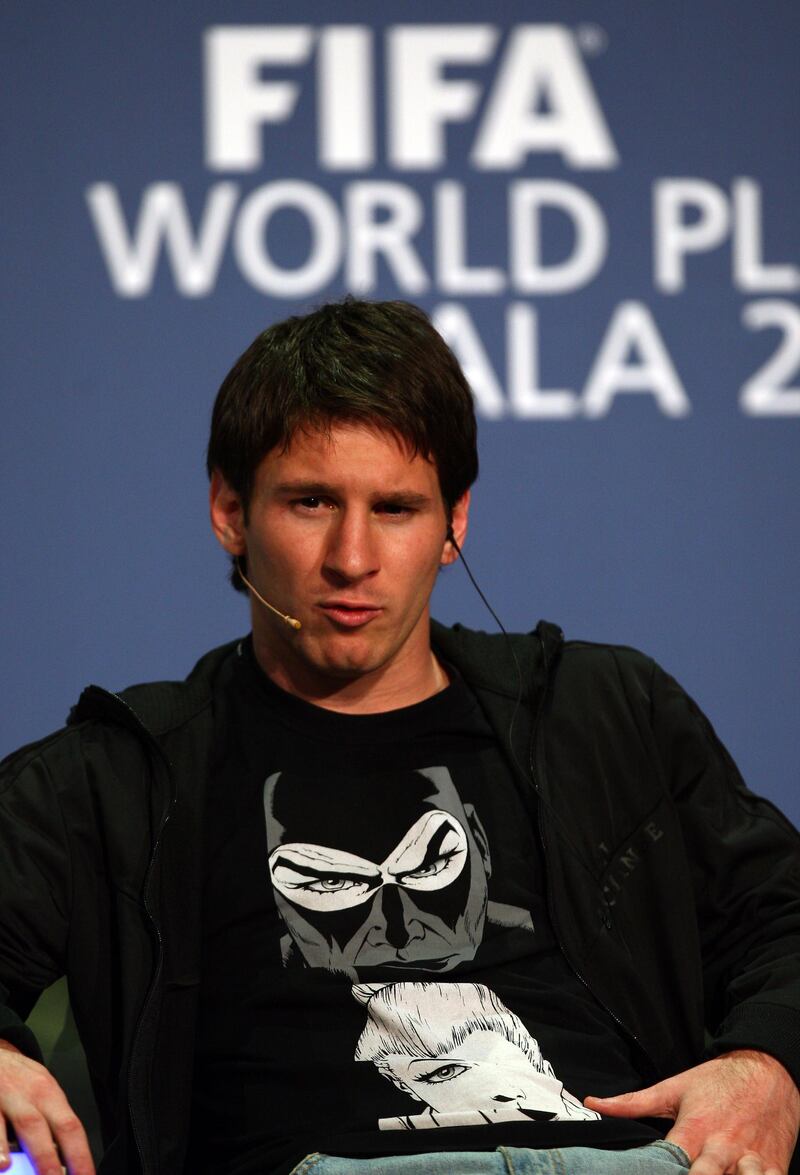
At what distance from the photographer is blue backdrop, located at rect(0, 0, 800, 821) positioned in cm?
246

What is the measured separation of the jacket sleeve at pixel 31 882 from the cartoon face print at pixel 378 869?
0.21m

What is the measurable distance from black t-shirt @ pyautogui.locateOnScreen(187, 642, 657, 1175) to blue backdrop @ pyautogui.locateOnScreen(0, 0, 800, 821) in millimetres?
857

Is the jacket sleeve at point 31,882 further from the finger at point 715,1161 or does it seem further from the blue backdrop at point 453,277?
the blue backdrop at point 453,277

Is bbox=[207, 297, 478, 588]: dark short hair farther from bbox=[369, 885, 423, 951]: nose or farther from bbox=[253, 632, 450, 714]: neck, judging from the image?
bbox=[369, 885, 423, 951]: nose

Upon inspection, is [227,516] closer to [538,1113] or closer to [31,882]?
[31,882]

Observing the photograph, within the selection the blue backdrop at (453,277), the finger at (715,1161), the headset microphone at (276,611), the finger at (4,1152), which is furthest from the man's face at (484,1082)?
the blue backdrop at (453,277)

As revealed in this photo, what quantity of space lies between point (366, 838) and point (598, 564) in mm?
1057

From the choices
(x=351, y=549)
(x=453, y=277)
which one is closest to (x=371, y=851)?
(x=351, y=549)

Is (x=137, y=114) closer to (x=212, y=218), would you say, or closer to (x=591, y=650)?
(x=212, y=218)

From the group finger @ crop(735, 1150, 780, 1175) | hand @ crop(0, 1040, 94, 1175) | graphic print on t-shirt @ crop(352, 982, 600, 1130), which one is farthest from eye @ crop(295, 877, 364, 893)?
finger @ crop(735, 1150, 780, 1175)

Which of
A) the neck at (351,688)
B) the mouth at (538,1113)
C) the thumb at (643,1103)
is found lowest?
the thumb at (643,1103)

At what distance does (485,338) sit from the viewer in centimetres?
248

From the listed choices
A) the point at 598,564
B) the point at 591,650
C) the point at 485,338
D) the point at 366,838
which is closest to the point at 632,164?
the point at 485,338

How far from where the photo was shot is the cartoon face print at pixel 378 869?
1496 millimetres
